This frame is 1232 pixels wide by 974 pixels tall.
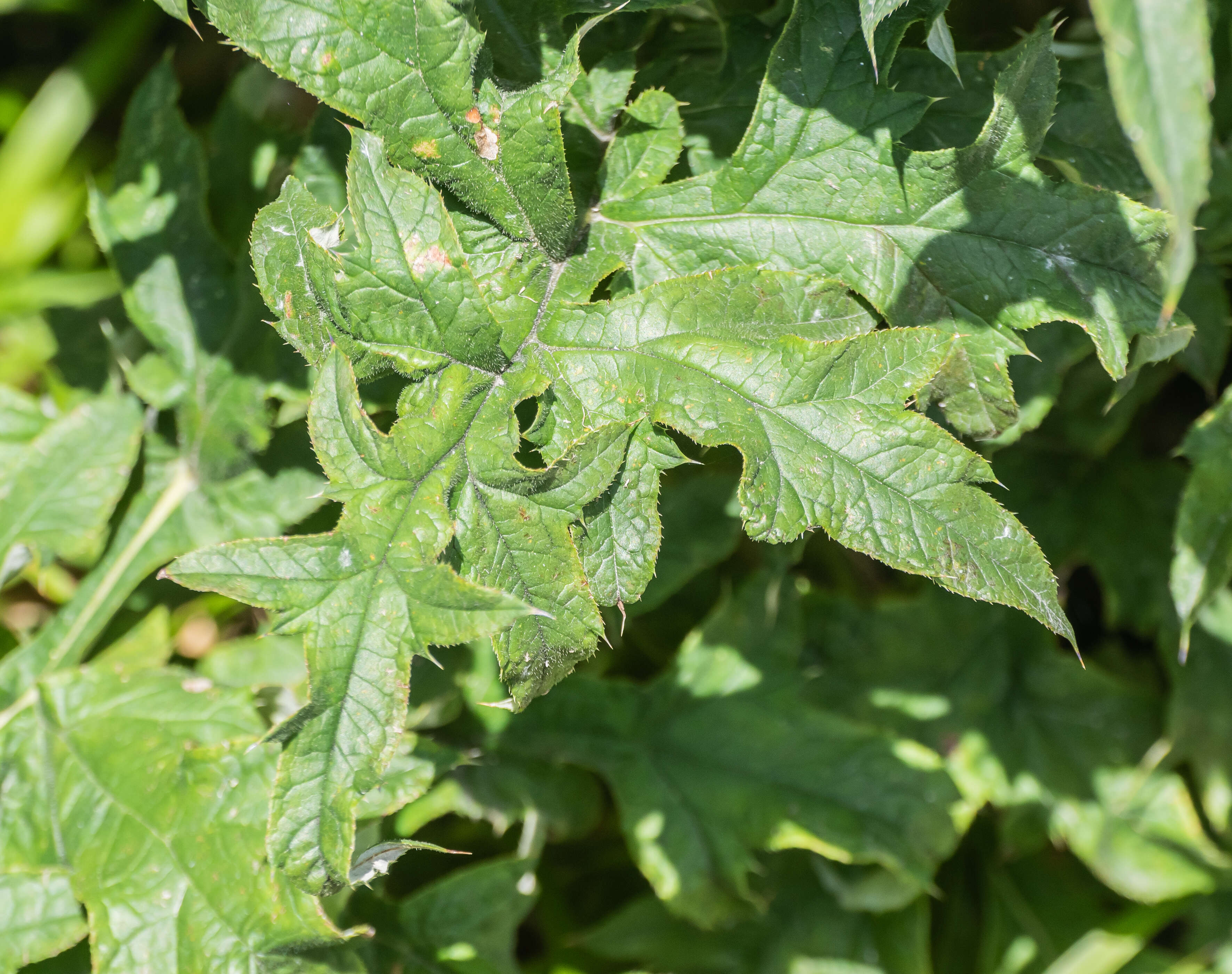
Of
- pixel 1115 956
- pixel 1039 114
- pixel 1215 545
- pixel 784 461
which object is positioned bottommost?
pixel 1115 956

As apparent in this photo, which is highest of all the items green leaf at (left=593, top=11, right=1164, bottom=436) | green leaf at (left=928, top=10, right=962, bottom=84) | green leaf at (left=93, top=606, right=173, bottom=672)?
green leaf at (left=928, top=10, right=962, bottom=84)

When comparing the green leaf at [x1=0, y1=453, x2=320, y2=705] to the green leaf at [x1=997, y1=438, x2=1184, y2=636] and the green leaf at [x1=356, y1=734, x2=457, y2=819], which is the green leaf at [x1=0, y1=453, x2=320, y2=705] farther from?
the green leaf at [x1=997, y1=438, x2=1184, y2=636]

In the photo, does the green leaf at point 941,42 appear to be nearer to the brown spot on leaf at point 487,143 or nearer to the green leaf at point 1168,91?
the green leaf at point 1168,91

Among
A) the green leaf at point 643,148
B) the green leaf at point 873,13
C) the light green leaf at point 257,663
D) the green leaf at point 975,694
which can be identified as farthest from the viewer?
the green leaf at point 975,694

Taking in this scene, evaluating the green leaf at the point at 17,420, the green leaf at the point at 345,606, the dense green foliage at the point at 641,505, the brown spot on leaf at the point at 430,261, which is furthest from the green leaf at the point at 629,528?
the green leaf at the point at 17,420

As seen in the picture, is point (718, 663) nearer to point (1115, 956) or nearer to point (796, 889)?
point (796, 889)

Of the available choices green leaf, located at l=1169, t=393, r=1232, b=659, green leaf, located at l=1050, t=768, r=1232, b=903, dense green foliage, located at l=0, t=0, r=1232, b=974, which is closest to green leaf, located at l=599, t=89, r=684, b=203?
dense green foliage, located at l=0, t=0, r=1232, b=974

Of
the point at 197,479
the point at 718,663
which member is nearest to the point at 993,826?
the point at 718,663

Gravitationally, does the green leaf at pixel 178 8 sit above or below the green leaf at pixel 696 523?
above
